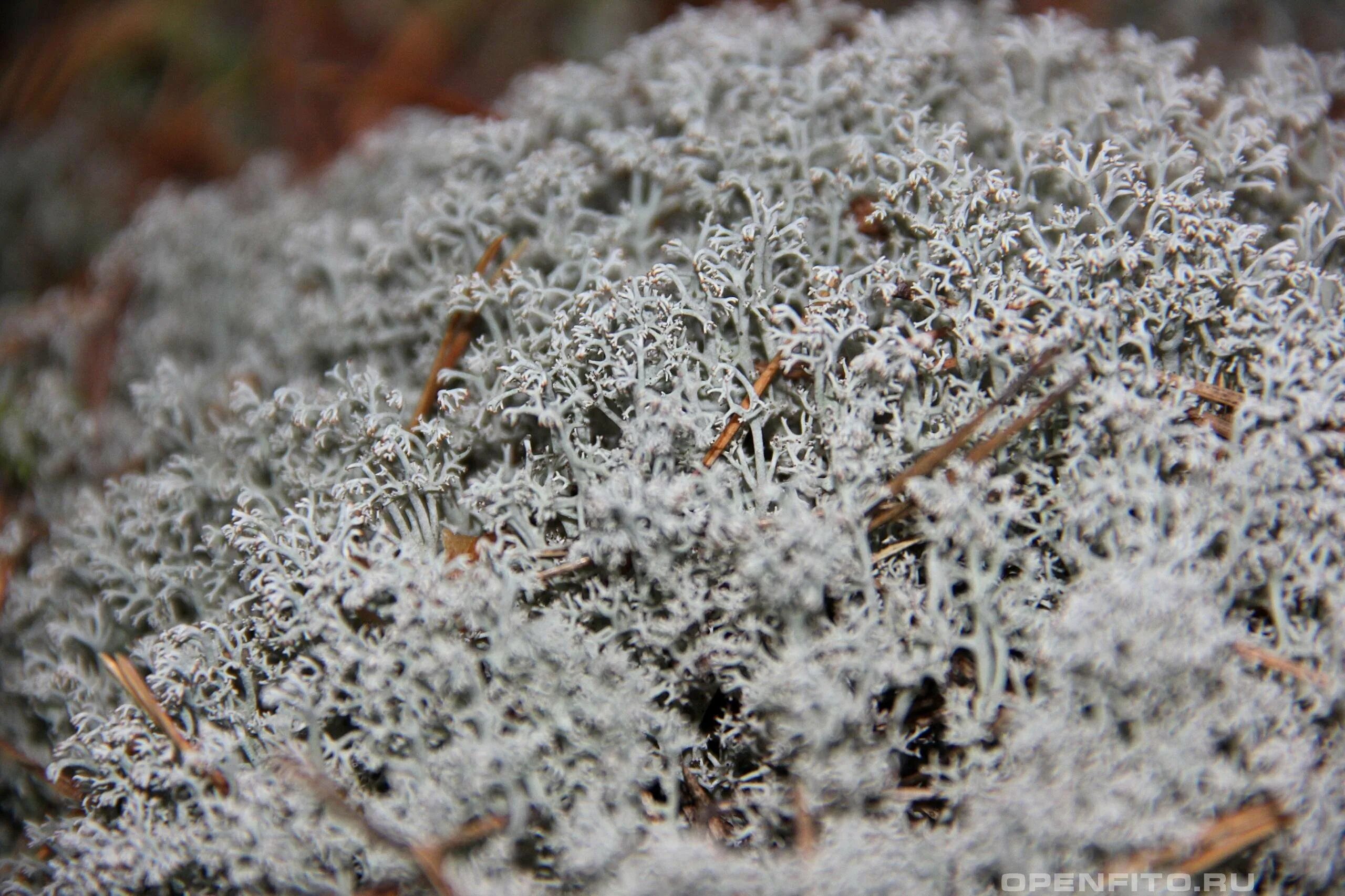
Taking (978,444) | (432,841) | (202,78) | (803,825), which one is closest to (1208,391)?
(978,444)

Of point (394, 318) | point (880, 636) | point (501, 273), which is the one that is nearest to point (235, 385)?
point (394, 318)

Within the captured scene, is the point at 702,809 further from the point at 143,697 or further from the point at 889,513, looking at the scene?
the point at 143,697

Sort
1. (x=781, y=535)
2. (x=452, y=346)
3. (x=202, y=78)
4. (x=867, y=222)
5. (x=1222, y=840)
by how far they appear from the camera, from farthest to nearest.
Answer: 1. (x=202, y=78)
2. (x=452, y=346)
3. (x=867, y=222)
4. (x=781, y=535)
5. (x=1222, y=840)

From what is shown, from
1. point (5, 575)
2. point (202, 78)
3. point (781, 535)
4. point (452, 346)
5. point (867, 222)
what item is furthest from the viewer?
point (202, 78)

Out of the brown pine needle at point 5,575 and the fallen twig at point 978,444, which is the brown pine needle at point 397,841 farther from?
the brown pine needle at point 5,575

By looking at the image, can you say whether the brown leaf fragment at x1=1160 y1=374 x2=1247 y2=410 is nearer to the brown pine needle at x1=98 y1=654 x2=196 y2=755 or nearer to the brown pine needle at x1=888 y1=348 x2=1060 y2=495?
the brown pine needle at x1=888 y1=348 x2=1060 y2=495

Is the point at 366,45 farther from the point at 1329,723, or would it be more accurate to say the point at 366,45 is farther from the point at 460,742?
the point at 1329,723

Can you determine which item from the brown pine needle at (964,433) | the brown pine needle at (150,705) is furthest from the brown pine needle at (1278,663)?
the brown pine needle at (150,705)
